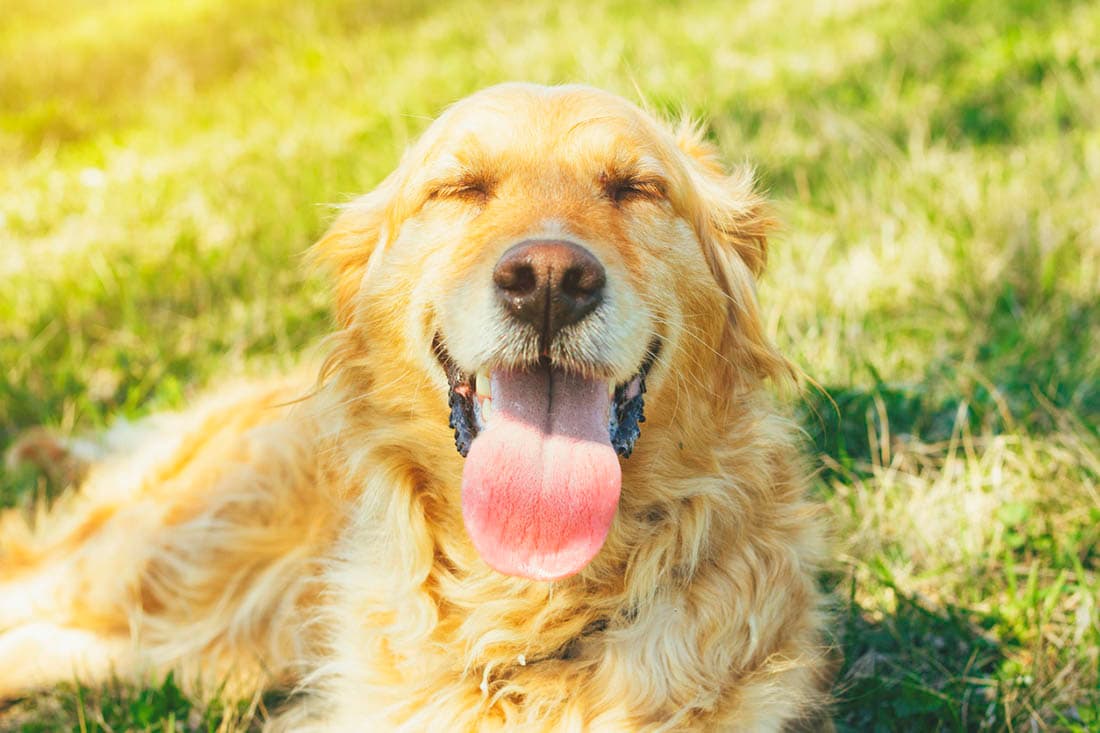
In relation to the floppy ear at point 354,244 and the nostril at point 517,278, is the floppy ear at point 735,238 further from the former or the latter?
the floppy ear at point 354,244

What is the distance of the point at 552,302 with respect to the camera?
203 cm

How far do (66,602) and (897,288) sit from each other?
3416 mm

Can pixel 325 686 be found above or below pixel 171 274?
below

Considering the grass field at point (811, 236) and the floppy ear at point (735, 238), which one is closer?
the floppy ear at point (735, 238)

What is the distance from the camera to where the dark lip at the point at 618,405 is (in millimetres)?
2193

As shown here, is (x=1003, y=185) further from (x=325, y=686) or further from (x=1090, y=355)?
(x=325, y=686)

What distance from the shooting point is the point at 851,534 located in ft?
10.1

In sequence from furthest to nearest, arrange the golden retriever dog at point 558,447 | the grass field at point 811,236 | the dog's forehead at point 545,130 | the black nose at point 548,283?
1. the grass field at point 811,236
2. the dog's forehead at point 545,130
3. the golden retriever dog at point 558,447
4. the black nose at point 548,283

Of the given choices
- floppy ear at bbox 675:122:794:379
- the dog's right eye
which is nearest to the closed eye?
floppy ear at bbox 675:122:794:379

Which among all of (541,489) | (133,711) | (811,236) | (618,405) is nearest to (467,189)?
(618,405)

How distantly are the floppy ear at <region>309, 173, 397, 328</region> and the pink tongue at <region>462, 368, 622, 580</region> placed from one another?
739 mm

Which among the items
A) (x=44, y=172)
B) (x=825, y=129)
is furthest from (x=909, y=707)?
(x=44, y=172)

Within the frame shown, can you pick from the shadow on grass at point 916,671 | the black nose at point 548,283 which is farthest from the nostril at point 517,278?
the shadow on grass at point 916,671

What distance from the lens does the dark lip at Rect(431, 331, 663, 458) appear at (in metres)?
2.19
